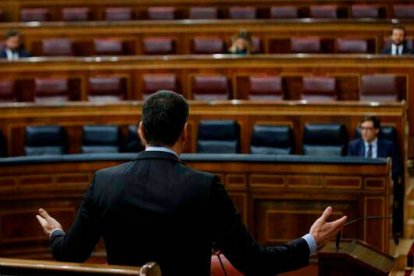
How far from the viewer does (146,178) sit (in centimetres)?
152

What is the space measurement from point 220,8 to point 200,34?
54 cm

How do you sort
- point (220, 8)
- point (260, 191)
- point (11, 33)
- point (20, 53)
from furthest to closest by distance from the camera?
point (220, 8)
point (20, 53)
point (11, 33)
point (260, 191)

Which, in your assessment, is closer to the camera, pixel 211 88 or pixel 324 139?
pixel 324 139

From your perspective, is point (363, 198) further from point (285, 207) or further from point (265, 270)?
point (265, 270)

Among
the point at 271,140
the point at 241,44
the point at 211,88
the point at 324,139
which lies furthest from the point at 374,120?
the point at 241,44

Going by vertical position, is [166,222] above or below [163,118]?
below

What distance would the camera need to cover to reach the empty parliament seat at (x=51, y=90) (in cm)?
521

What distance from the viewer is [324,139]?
4.29 m

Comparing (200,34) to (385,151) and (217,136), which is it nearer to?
(217,136)

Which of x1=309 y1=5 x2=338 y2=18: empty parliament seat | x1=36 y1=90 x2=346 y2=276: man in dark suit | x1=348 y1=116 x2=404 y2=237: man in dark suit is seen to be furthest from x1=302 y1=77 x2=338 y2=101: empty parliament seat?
x1=36 y1=90 x2=346 y2=276: man in dark suit

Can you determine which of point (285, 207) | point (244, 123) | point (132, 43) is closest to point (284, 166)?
point (285, 207)

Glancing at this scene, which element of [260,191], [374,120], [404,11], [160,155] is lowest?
[260,191]

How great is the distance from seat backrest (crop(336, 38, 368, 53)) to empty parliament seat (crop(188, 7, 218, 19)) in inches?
39.9

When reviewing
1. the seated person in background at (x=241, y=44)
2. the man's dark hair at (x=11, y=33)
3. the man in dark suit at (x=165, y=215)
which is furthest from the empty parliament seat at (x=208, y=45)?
the man in dark suit at (x=165, y=215)
